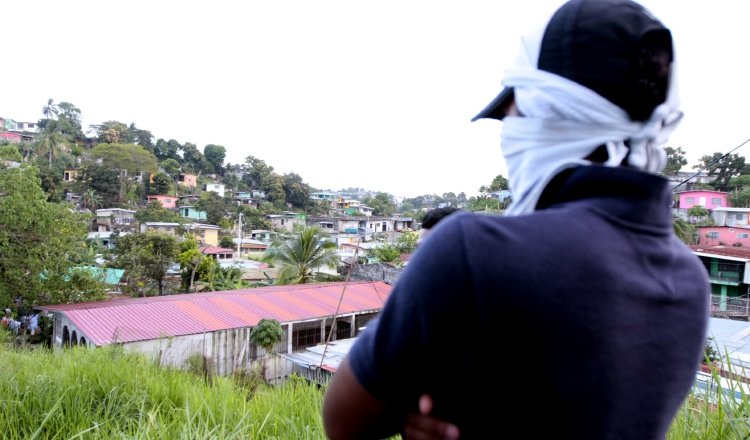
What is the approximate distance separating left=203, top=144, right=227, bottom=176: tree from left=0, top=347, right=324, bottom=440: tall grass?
50941 millimetres

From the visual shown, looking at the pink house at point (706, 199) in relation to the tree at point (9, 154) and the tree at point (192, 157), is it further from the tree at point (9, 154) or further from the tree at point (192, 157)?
the tree at point (192, 157)

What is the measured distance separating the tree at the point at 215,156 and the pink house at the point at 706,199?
1591 inches

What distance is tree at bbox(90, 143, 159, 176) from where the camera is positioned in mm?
35969

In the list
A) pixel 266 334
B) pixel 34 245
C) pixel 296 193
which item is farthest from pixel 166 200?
pixel 266 334

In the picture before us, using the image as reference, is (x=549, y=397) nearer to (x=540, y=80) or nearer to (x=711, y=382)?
(x=540, y=80)

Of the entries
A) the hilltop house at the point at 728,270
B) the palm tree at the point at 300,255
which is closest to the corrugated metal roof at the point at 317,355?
the palm tree at the point at 300,255

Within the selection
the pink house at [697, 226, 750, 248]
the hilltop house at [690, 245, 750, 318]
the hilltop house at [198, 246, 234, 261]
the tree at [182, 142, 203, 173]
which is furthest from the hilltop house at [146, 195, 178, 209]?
the pink house at [697, 226, 750, 248]

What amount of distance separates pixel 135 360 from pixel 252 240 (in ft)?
104

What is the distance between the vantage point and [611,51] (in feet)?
1.99

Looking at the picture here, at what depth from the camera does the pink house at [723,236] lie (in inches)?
891

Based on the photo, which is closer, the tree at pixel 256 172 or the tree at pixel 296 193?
the tree at pixel 296 193

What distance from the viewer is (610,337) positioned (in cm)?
55

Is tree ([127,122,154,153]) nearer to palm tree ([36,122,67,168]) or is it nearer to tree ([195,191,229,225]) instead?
palm tree ([36,122,67,168])

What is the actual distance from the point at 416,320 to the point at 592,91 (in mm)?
345
